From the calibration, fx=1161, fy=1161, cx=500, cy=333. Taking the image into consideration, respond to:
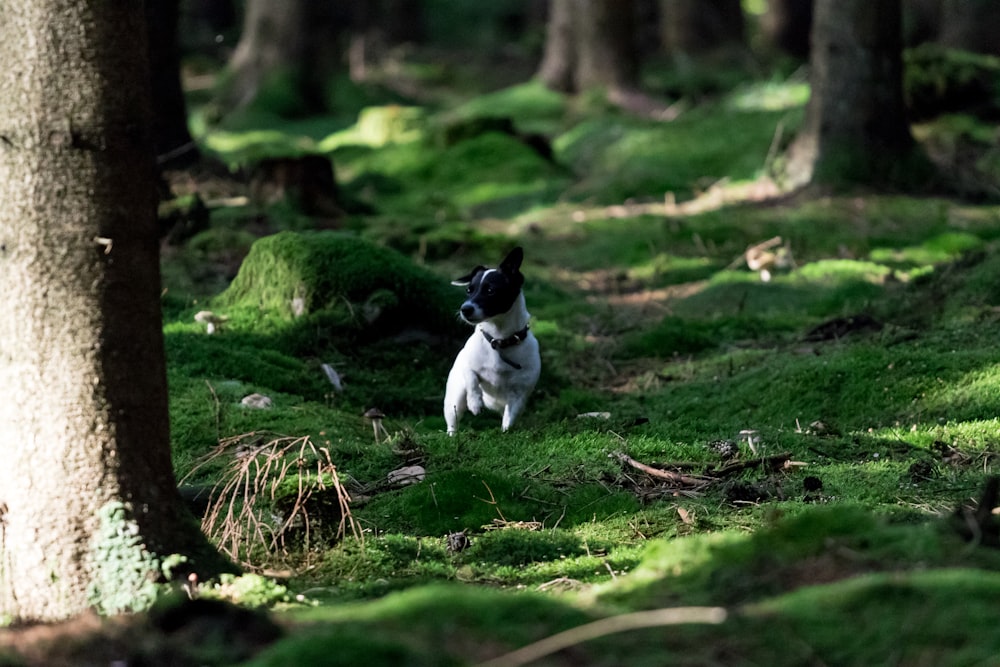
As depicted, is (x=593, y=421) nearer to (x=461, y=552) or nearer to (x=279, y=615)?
(x=461, y=552)

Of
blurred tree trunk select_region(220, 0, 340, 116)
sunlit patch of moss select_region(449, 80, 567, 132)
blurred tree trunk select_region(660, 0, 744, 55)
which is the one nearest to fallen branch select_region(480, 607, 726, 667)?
sunlit patch of moss select_region(449, 80, 567, 132)

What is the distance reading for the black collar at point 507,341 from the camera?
25.6ft

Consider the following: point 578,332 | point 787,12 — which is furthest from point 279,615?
point 787,12

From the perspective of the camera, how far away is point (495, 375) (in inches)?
306

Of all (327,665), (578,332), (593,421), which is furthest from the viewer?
(578,332)

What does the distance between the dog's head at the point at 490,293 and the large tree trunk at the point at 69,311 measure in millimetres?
3683

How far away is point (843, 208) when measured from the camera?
12.9m

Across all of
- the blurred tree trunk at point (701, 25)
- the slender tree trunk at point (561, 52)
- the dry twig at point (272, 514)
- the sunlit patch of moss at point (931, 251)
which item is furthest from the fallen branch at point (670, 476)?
the blurred tree trunk at point (701, 25)

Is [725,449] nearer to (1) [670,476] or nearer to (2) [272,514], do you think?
(1) [670,476]

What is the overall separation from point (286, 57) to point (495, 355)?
1754 centimetres

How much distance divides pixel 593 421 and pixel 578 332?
3.21 metres

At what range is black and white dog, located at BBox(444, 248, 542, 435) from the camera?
305 inches

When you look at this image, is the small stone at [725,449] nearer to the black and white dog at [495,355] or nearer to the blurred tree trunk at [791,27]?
the black and white dog at [495,355]

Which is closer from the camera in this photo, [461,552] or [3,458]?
[3,458]
